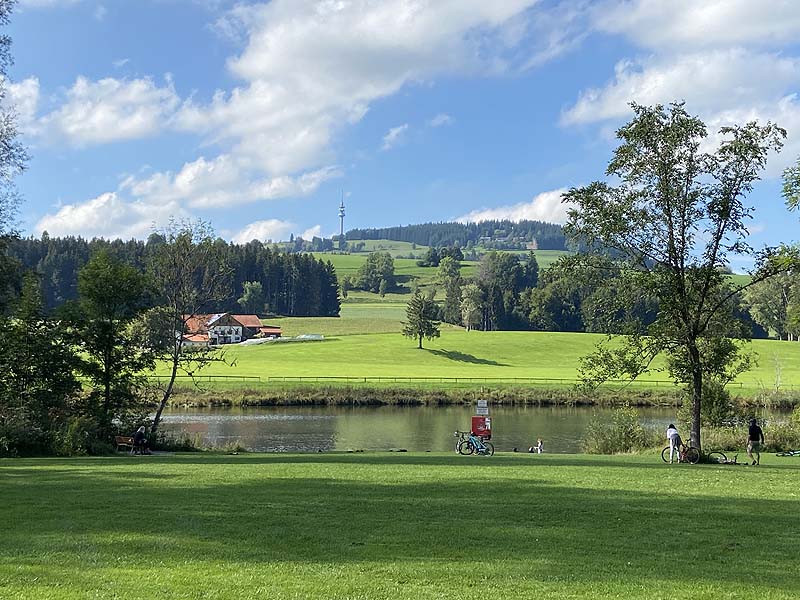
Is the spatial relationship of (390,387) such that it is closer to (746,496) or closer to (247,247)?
(746,496)

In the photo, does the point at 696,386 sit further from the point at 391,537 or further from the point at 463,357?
the point at 463,357

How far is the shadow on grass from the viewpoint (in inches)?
4390

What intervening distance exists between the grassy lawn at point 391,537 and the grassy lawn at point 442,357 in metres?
68.9

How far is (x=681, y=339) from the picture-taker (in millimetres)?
28625

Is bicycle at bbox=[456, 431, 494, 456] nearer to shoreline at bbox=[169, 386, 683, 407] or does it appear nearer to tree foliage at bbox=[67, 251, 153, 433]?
tree foliage at bbox=[67, 251, 153, 433]

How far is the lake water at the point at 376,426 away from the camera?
4703cm

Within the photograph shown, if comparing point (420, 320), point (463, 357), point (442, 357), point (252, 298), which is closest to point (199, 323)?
point (442, 357)

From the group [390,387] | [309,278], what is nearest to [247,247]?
[309,278]

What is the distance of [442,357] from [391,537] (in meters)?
104

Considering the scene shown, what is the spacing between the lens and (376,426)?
187ft

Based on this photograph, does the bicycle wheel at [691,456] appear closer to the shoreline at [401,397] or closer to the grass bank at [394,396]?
the grass bank at [394,396]

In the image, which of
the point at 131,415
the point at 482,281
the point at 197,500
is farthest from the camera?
the point at 482,281

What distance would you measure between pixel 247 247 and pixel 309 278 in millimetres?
17383

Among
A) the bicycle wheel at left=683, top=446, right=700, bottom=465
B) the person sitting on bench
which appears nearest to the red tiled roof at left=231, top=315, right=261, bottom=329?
the person sitting on bench
